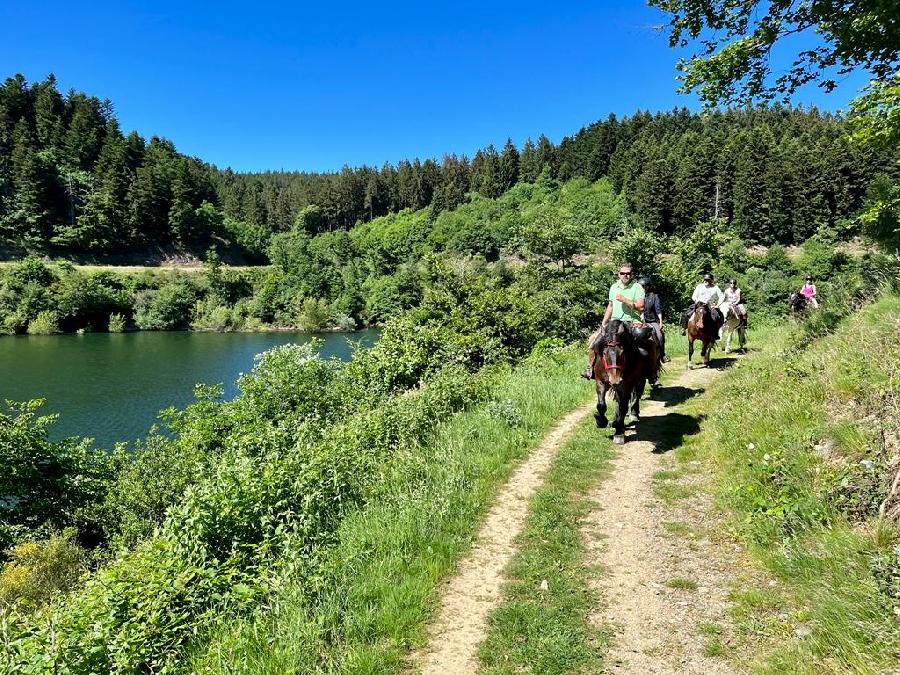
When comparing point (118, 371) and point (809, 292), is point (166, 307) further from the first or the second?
point (809, 292)

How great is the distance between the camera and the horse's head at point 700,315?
1403 centimetres

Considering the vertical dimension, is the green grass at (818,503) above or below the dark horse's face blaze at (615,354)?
below

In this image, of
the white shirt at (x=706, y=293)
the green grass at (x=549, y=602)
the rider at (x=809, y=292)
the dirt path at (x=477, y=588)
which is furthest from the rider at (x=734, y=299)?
the green grass at (x=549, y=602)

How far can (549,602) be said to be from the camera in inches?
179

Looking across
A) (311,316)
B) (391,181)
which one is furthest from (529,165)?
(311,316)

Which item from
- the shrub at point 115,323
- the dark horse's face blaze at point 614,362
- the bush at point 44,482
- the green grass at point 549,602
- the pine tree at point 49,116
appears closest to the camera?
the green grass at point 549,602

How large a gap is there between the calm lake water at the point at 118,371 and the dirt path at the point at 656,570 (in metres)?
15.4

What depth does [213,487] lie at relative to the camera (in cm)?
759

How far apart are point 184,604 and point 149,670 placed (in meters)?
0.75

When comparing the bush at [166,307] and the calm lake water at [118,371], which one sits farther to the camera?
the bush at [166,307]

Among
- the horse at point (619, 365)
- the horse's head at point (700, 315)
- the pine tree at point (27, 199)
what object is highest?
the pine tree at point (27, 199)

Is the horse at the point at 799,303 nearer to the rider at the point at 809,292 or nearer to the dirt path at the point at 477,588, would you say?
the rider at the point at 809,292

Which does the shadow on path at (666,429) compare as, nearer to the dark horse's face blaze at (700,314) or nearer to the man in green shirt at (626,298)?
the man in green shirt at (626,298)

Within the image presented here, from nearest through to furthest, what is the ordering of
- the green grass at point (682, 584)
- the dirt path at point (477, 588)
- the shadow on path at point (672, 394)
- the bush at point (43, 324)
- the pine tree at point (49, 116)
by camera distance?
the dirt path at point (477, 588) → the green grass at point (682, 584) → the shadow on path at point (672, 394) → the bush at point (43, 324) → the pine tree at point (49, 116)
